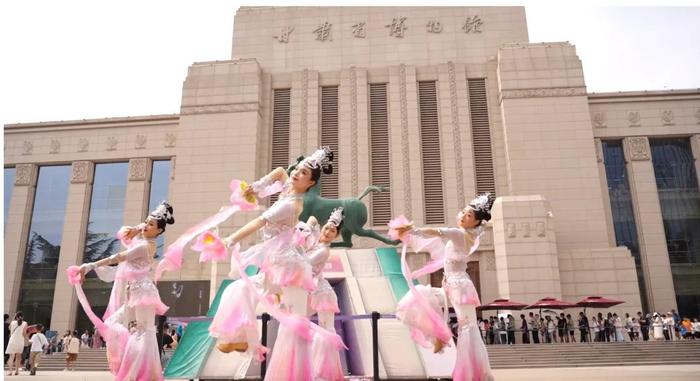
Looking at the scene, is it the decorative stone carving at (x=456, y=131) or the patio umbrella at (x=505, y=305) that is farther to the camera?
the decorative stone carving at (x=456, y=131)

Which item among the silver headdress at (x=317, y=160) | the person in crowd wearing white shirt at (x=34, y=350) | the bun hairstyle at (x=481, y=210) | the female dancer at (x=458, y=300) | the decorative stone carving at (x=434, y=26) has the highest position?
the decorative stone carving at (x=434, y=26)

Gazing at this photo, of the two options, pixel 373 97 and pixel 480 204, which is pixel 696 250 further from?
pixel 480 204

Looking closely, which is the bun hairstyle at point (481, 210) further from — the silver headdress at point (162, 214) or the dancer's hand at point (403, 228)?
the silver headdress at point (162, 214)

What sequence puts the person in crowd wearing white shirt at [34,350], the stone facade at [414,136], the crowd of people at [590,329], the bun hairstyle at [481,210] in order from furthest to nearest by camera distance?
the stone facade at [414,136] → the crowd of people at [590,329] → the person in crowd wearing white shirt at [34,350] → the bun hairstyle at [481,210]

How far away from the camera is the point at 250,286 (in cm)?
442

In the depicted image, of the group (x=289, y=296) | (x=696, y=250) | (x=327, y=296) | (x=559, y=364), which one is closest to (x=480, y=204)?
(x=327, y=296)

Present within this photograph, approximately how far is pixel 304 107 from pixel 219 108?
4.14 metres

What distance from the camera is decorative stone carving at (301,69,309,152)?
81.0 feet

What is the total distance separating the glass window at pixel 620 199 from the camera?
78.3 ft

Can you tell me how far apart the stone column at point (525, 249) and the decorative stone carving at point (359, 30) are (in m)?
11.9

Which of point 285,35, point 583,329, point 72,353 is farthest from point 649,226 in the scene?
point 72,353

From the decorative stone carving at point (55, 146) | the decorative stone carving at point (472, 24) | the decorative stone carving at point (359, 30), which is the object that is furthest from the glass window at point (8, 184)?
the decorative stone carving at point (472, 24)

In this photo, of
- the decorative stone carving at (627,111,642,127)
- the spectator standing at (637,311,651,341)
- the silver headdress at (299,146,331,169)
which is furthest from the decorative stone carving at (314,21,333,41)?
the silver headdress at (299,146,331,169)

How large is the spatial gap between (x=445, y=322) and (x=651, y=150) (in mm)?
23804
